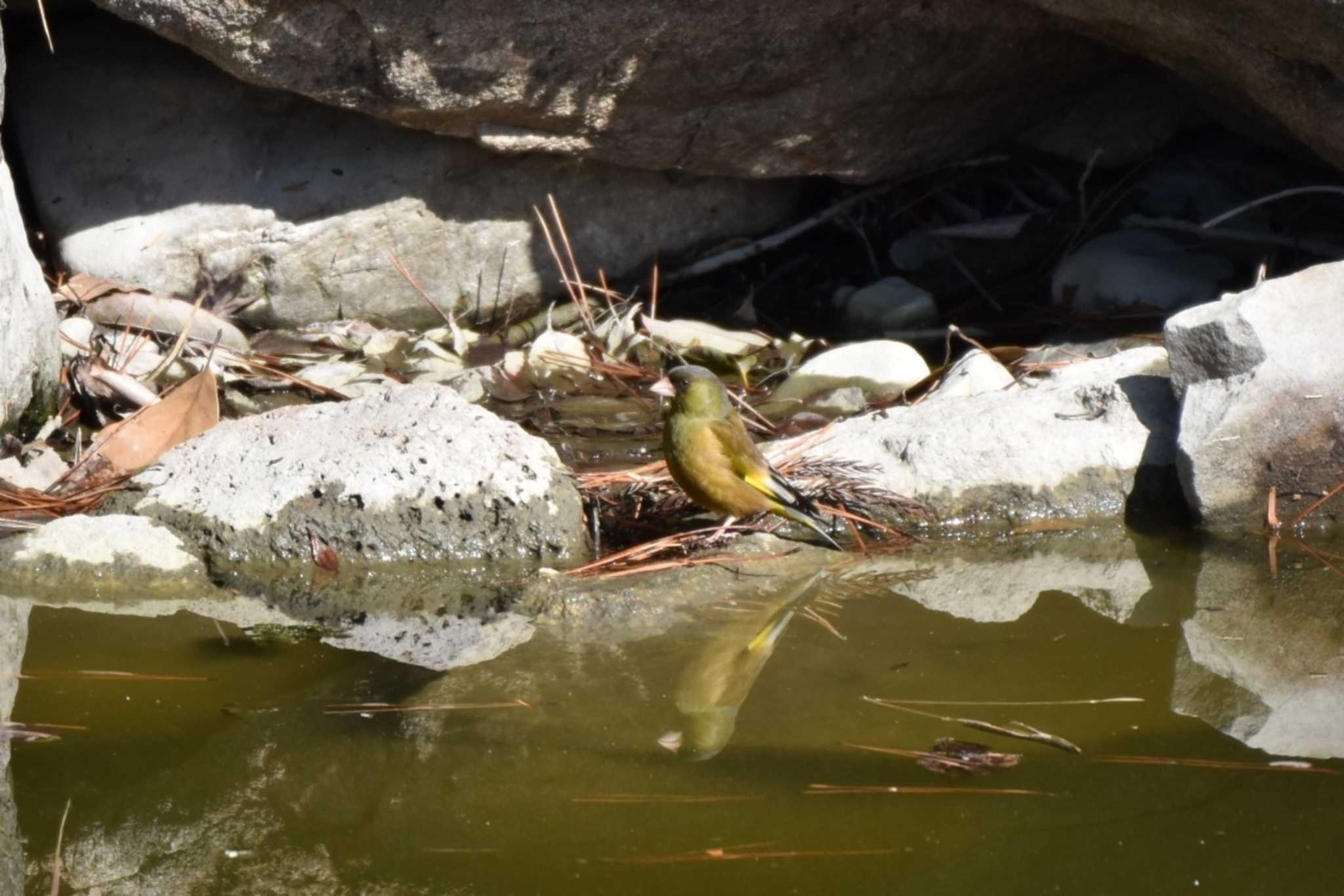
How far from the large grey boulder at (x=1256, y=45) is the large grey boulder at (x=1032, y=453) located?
111cm

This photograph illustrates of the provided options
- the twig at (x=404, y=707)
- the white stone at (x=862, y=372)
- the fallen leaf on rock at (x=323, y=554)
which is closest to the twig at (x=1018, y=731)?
the twig at (x=404, y=707)

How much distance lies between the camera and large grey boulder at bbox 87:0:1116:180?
4.93 metres

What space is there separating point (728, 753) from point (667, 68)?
3120 mm

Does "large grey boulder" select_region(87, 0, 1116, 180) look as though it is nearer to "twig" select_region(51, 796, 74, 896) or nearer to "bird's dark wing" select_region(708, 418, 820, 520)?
"bird's dark wing" select_region(708, 418, 820, 520)

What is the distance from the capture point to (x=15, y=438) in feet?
14.4

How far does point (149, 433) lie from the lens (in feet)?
14.4

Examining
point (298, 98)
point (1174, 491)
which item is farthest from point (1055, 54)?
point (298, 98)

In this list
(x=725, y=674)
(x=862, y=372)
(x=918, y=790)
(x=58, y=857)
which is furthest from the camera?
(x=862, y=372)

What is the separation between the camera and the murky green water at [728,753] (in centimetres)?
244

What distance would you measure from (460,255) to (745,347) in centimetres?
120

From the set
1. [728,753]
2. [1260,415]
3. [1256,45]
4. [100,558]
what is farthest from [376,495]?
[1256,45]

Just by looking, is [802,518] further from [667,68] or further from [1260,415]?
[667,68]

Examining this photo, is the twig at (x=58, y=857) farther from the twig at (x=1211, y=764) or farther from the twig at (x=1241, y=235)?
the twig at (x=1241, y=235)

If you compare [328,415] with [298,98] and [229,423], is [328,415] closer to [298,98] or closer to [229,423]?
[229,423]
